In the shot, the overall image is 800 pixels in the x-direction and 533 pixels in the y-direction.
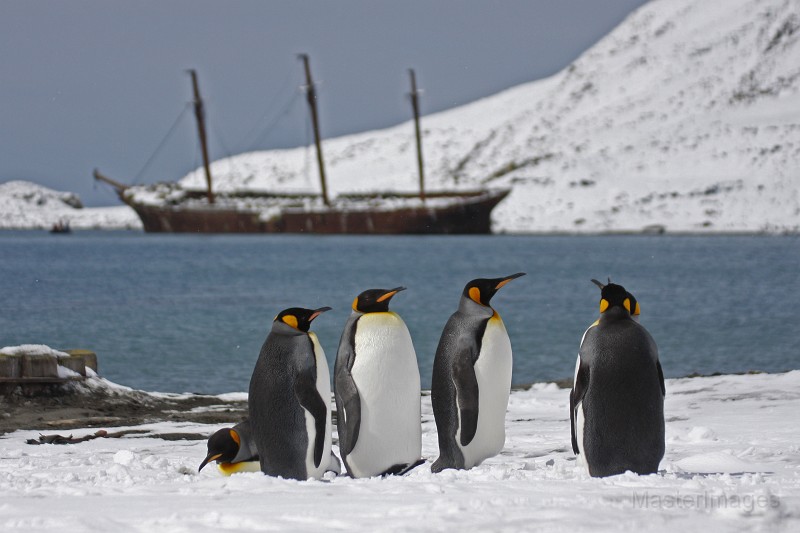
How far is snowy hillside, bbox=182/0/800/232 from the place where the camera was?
8681 centimetres

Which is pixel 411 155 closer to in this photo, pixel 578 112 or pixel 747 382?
pixel 578 112

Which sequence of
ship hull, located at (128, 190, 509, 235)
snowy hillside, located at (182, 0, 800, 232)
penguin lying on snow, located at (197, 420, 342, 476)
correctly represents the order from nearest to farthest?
penguin lying on snow, located at (197, 420, 342, 476) < ship hull, located at (128, 190, 509, 235) < snowy hillside, located at (182, 0, 800, 232)

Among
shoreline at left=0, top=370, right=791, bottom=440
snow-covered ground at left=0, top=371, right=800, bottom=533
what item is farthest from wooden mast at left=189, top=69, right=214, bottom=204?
snow-covered ground at left=0, top=371, right=800, bottom=533

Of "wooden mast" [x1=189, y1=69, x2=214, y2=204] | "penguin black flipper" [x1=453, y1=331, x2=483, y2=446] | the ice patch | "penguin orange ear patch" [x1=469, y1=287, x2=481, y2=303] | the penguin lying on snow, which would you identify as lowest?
the ice patch

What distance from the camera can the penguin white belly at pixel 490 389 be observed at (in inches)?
227

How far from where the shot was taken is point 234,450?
5.76m

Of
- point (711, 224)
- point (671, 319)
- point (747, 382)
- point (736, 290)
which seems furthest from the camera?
point (711, 224)

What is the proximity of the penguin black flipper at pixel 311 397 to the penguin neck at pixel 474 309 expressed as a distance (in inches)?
37.3

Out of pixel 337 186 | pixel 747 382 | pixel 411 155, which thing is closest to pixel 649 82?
pixel 411 155

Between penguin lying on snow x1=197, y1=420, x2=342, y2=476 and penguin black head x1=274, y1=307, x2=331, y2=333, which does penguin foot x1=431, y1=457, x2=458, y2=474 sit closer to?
penguin lying on snow x1=197, y1=420, x2=342, y2=476

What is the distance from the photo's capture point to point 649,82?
121812 mm

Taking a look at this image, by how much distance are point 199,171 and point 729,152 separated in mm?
84916

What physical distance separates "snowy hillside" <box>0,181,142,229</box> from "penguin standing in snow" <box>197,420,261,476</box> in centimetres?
12832

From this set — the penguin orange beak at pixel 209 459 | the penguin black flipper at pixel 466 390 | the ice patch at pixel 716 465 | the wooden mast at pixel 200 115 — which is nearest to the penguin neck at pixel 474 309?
the penguin black flipper at pixel 466 390
